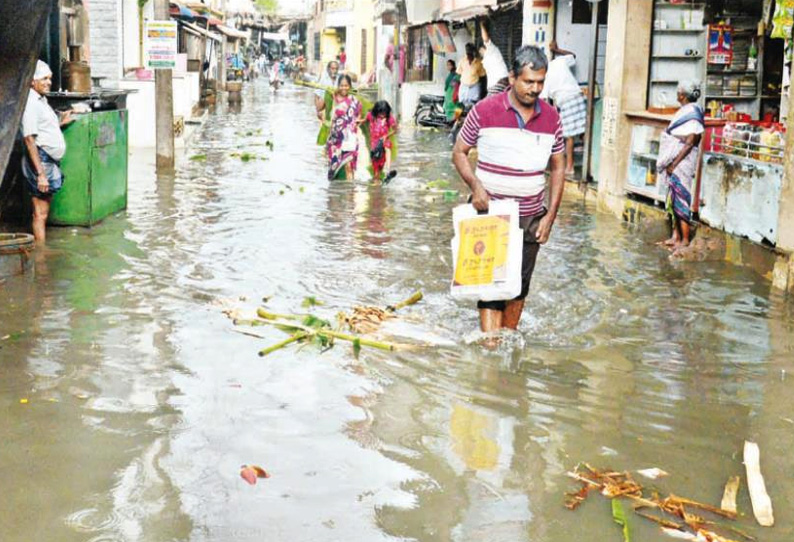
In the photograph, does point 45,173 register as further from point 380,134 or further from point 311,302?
point 380,134

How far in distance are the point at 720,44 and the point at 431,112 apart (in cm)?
1521

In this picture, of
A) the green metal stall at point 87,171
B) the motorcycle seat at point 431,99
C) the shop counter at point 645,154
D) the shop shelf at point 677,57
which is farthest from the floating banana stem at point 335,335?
the motorcycle seat at point 431,99

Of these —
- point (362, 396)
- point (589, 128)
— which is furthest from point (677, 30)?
point (362, 396)

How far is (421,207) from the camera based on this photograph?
13.0 m

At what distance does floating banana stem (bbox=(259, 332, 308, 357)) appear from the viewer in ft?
20.4

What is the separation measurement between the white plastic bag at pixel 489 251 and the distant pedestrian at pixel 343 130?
27.8ft

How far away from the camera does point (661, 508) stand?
165 inches

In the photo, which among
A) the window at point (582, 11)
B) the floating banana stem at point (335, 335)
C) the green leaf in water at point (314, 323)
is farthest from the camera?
the window at point (582, 11)

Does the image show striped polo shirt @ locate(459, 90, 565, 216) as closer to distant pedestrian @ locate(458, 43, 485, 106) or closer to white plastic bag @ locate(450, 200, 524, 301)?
white plastic bag @ locate(450, 200, 524, 301)

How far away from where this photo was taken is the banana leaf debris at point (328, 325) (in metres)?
6.40

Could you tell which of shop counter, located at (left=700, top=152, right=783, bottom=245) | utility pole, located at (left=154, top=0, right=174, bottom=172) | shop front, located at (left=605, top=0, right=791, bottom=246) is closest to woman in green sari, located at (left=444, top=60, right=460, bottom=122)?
utility pole, located at (left=154, top=0, right=174, bottom=172)

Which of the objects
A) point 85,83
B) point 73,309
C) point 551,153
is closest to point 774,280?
point 551,153

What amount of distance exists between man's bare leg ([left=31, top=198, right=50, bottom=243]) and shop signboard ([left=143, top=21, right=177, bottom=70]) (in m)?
5.14

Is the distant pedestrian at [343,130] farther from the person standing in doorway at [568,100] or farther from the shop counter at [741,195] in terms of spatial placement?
the shop counter at [741,195]
